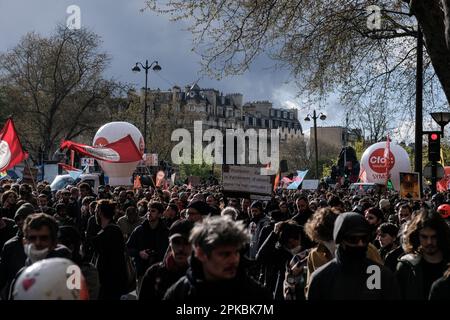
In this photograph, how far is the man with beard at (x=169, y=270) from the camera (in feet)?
15.6

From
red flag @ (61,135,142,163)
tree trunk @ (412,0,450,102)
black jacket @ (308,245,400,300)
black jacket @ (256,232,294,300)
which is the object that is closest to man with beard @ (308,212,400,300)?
black jacket @ (308,245,400,300)

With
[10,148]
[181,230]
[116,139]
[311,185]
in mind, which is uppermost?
[116,139]

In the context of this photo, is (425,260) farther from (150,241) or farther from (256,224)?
(256,224)

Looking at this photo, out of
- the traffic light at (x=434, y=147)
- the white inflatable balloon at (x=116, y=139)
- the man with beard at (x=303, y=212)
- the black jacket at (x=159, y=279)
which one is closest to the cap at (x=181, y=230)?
the black jacket at (x=159, y=279)

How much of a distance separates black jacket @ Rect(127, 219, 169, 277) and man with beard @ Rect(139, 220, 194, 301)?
338 centimetres

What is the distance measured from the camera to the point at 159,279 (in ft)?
15.8

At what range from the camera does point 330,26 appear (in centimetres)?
1420

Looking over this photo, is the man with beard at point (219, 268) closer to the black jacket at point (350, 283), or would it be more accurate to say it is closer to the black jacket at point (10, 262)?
the black jacket at point (350, 283)

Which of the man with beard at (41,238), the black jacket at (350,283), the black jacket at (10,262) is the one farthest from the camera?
the black jacket at (10,262)

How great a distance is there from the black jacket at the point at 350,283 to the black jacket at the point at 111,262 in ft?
9.50

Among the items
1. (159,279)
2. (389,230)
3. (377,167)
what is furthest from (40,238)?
(377,167)

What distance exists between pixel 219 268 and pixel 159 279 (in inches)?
→ 47.1

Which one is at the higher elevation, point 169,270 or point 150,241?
point 169,270
